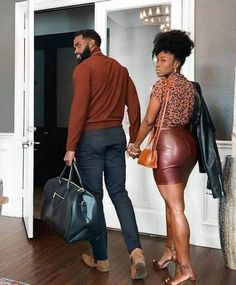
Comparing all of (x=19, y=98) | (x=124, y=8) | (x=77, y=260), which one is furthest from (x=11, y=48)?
(x=77, y=260)

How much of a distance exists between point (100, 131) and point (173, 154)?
1.63 ft

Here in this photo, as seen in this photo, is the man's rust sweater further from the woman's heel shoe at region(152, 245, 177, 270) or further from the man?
the woman's heel shoe at region(152, 245, 177, 270)

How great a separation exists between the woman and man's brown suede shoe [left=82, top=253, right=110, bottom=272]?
1.57 feet

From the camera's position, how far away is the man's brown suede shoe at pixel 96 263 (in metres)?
2.54

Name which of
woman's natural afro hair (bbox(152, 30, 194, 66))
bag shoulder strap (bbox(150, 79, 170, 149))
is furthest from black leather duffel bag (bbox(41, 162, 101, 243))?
woman's natural afro hair (bbox(152, 30, 194, 66))

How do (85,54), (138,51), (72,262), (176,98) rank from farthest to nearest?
(138,51), (72,262), (85,54), (176,98)

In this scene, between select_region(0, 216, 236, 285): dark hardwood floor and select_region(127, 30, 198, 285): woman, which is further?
select_region(0, 216, 236, 285): dark hardwood floor

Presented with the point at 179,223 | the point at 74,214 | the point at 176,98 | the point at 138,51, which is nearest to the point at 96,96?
the point at 176,98

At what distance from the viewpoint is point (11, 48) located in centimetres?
397

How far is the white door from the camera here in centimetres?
338

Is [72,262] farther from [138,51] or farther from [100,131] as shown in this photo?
[138,51]

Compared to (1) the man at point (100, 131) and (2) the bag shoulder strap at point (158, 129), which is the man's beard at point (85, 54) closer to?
(1) the man at point (100, 131)

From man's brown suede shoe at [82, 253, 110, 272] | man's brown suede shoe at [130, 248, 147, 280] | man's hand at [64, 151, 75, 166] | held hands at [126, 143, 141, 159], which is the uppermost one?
held hands at [126, 143, 141, 159]

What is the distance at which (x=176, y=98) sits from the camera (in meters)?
2.18
